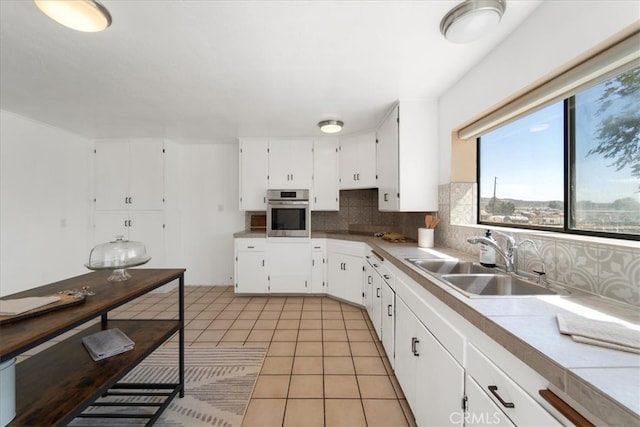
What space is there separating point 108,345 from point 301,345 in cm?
148

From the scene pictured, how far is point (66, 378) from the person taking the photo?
3.68 feet

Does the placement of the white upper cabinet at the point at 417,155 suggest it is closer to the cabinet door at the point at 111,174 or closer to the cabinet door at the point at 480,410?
the cabinet door at the point at 480,410

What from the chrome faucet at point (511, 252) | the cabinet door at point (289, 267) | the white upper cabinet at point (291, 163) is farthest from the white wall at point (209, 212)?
the chrome faucet at point (511, 252)

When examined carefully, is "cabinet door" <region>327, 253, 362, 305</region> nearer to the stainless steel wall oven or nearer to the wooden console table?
the stainless steel wall oven

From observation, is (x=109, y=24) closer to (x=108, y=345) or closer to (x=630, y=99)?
(x=108, y=345)

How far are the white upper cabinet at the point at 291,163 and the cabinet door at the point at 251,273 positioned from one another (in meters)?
1.11

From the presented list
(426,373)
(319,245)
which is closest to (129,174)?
(319,245)

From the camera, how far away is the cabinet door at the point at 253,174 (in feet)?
12.1

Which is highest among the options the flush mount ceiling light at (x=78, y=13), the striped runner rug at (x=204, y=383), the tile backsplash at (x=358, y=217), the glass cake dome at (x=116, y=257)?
the flush mount ceiling light at (x=78, y=13)

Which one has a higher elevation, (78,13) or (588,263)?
(78,13)

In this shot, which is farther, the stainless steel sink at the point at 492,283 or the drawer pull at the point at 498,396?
the stainless steel sink at the point at 492,283

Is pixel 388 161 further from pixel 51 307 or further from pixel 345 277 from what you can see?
pixel 51 307

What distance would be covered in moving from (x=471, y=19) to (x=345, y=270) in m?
2.75

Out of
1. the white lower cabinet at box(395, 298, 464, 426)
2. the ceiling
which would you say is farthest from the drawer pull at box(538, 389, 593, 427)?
the ceiling
